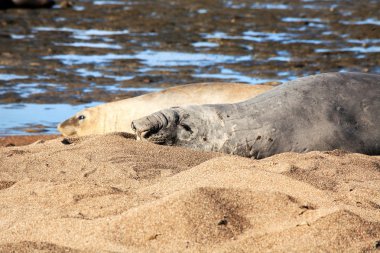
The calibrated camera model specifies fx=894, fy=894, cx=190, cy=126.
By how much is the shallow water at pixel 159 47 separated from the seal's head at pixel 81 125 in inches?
19.1

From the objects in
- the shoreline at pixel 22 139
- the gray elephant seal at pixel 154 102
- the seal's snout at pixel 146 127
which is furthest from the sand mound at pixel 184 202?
the shoreline at pixel 22 139

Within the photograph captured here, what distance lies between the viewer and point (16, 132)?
23.2 ft

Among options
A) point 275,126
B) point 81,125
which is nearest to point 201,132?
point 275,126

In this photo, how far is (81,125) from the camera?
21.9ft

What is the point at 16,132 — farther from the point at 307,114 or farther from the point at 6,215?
the point at 6,215

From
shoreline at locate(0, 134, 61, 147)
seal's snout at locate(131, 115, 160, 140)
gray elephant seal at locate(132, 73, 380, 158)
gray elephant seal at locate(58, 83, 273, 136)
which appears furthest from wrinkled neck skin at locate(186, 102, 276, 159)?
shoreline at locate(0, 134, 61, 147)

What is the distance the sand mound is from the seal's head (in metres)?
1.57

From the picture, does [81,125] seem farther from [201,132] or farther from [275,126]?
[275,126]

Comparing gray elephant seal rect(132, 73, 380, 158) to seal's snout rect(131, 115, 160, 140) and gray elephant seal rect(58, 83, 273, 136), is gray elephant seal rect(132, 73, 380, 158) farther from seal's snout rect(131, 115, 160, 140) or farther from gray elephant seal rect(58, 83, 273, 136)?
gray elephant seal rect(58, 83, 273, 136)

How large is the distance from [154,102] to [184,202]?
9.53 ft


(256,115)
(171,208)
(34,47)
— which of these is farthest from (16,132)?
(34,47)

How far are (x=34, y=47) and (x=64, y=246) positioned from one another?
896cm

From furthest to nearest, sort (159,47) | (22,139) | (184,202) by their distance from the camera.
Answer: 1. (159,47)
2. (22,139)
3. (184,202)

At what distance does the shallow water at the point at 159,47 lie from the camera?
8914 millimetres
